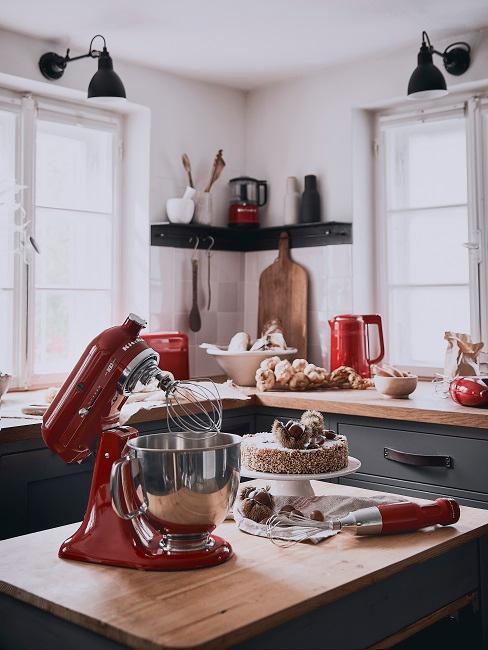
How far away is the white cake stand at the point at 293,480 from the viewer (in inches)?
62.7

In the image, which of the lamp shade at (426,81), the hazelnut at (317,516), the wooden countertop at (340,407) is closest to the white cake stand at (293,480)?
the hazelnut at (317,516)

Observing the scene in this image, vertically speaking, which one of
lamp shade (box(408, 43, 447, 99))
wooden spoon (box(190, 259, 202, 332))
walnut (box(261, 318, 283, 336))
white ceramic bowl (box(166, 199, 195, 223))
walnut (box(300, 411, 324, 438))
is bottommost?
walnut (box(300, 411, 324, 438))

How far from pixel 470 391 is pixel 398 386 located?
1.01ft

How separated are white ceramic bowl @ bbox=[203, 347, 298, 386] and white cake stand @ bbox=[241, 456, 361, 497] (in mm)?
1649

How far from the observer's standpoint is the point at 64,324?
358 centimetres

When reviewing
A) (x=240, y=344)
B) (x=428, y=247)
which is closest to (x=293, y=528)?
(x=240, y=344)

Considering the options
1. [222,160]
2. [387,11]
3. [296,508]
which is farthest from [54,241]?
[296,508]

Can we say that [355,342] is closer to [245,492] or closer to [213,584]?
[245,492]

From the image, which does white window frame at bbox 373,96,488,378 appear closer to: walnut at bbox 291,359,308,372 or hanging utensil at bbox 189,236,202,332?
walnut at bbox 291,359,308,372

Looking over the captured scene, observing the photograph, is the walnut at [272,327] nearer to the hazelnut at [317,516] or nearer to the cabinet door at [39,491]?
the cabinet door at [39,491]

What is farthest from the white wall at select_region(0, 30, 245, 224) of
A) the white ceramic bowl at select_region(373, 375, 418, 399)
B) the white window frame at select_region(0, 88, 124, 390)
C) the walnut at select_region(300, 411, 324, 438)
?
the walnut at select_region(300, 411, 324, 438)

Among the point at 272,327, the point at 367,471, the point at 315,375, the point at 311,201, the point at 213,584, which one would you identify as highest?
the point at 311,201

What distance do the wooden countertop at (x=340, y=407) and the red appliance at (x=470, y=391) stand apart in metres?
0.03

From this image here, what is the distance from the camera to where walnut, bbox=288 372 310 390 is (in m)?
3.16
